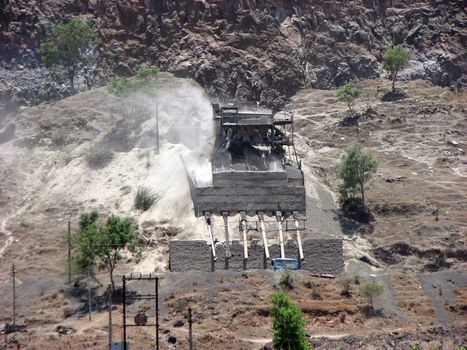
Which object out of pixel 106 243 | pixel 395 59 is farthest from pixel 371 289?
pixel 395 59

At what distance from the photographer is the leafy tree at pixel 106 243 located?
138ft

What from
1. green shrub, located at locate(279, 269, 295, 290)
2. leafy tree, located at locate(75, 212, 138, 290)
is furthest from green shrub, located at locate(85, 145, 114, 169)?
green shrub, located at locate(279, 269, 295, 290)

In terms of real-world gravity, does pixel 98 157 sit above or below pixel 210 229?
above

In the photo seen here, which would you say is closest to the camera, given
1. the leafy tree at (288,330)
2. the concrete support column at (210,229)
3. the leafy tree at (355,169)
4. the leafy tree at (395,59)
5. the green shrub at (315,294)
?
the leafy tree at (288,330)

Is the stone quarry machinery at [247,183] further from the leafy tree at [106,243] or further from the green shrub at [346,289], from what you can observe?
the leafy tree at [106,243]

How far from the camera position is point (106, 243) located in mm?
41969

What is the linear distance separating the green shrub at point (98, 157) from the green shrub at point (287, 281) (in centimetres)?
1957

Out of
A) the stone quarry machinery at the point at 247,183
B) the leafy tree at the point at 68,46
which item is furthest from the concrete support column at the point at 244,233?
the leafy tree at the point at 68,46

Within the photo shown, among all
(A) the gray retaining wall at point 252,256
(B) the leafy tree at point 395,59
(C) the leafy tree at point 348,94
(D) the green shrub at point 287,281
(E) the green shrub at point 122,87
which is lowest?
(D) the green shrub at point 287,281

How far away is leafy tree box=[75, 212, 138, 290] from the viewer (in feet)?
138

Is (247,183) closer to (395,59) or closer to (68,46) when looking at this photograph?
(68,46)

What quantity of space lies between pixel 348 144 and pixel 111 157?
20.4 m

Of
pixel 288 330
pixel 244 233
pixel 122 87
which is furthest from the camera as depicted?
pixel 122 87

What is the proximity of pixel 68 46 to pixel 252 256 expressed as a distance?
32.7 metres
